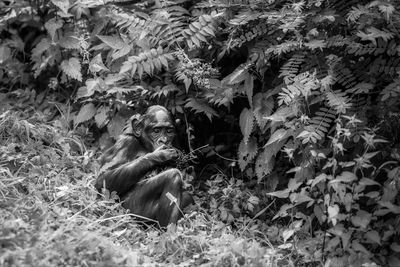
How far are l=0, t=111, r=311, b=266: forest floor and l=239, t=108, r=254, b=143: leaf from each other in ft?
3.08

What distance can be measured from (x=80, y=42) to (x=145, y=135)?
1763mm

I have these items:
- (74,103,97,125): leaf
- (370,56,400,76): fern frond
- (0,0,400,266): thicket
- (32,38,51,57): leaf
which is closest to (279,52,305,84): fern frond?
(0,0,400,266): thicket

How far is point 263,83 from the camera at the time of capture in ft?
21.1

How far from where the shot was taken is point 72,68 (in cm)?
733

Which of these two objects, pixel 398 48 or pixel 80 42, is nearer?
pixel 398 48

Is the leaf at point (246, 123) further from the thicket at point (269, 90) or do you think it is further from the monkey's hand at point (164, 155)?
the monkey's hand at point (164, 155)

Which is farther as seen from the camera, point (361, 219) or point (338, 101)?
point (338, 101)

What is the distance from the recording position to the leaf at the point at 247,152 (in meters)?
6.33

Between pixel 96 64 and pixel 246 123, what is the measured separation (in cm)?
189

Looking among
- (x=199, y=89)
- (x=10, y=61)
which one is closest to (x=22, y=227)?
(x=199, y=89)

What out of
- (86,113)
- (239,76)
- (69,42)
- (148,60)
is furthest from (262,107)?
(69,42)

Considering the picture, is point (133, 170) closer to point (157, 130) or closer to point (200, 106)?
point (157, 130)

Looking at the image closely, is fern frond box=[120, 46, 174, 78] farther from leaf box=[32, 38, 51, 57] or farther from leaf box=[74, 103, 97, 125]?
leaf box=[32, 38, 51, 57]

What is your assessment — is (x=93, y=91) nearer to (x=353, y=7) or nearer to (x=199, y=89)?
(x=199, y=89)
